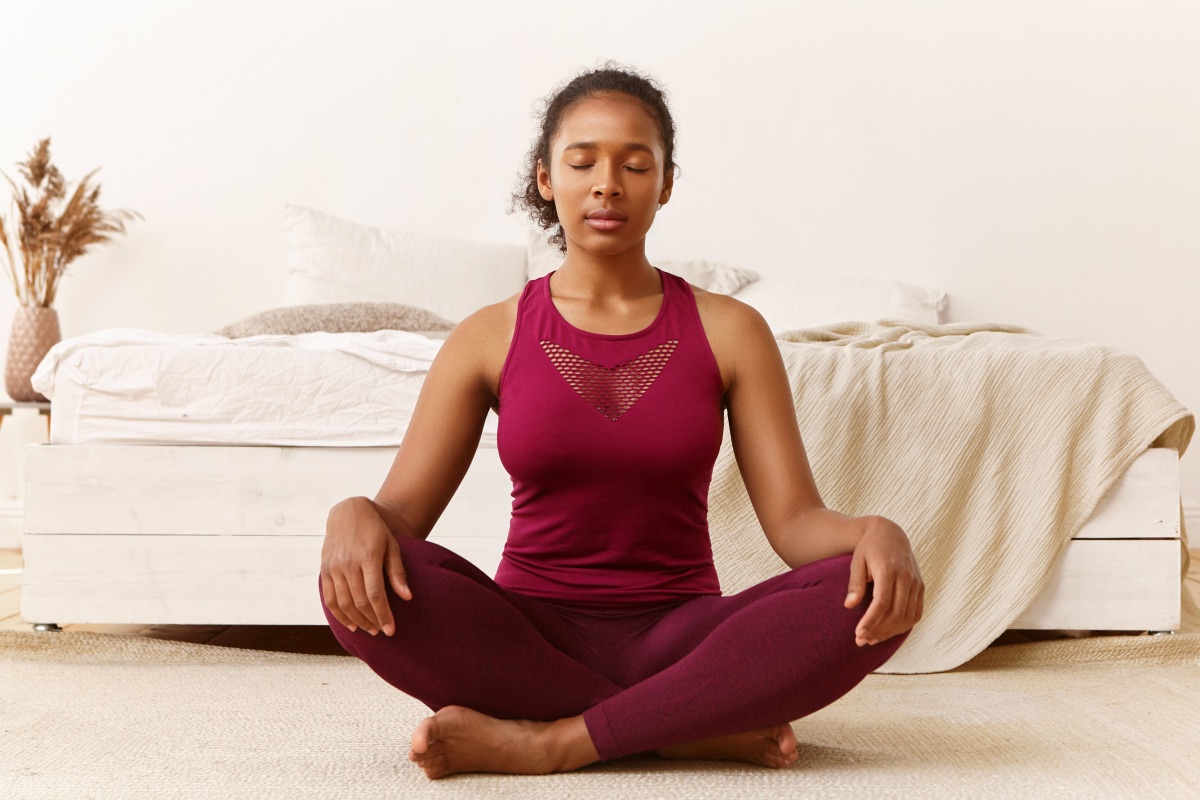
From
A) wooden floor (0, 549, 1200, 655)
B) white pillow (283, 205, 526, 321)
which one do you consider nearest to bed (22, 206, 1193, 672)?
wooden floor (0, 549, 1200, 655)

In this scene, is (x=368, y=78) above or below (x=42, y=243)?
above

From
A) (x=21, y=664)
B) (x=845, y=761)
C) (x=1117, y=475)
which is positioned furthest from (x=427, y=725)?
(x=1117, y=475)

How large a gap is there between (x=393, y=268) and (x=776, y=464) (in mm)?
2086

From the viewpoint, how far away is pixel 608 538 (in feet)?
3.99

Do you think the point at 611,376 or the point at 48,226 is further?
the point at 48,226

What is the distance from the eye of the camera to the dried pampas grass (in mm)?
3207

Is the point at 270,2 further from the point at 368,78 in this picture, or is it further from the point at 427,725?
the point at 427,725

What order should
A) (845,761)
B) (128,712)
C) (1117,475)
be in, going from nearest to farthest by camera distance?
(845,761), (128,712), (1117,475)

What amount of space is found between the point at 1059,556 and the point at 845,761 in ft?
2.46

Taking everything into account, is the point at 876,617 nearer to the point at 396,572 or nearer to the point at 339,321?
the point at 396,572

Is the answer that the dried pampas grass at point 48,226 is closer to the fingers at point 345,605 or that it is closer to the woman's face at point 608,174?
the woman's face at point 608,174

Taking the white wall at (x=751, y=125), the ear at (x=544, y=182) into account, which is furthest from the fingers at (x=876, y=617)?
the white wall at (x=751, y=125)

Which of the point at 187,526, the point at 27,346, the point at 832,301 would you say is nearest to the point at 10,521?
the point at 27,346

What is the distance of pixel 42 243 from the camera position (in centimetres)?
323
